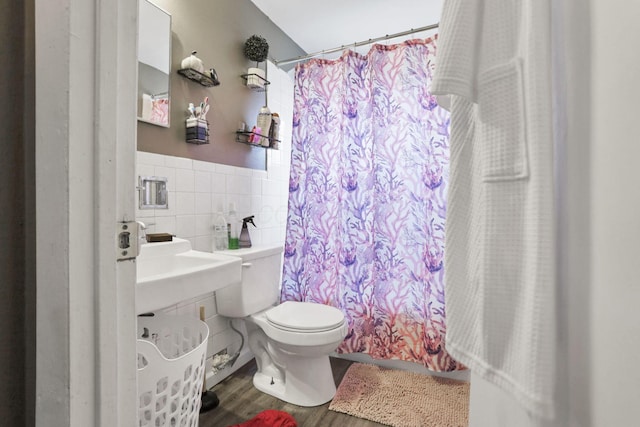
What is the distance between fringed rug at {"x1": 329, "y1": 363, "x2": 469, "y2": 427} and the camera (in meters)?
1.61

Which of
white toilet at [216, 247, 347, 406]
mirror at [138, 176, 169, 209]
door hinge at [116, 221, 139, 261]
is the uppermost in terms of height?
mirror at [138, 176, 169, 209]

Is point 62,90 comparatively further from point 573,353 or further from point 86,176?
point 573,353

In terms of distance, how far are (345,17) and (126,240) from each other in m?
2.35

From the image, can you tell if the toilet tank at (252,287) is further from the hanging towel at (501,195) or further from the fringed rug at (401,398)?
the hanging towel at (501,195)

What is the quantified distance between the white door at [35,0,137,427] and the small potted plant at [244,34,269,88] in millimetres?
1661

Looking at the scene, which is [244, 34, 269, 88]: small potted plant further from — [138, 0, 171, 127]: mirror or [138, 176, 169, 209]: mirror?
[138, 176, 169, 209]: mirror

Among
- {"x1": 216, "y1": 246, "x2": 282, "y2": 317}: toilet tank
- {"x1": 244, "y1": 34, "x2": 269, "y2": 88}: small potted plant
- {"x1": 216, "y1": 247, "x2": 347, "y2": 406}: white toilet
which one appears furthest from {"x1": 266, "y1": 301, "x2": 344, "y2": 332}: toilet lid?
{"x1": 244, "y1": 34, "x2": 269, "y2": 88}: small potted plant

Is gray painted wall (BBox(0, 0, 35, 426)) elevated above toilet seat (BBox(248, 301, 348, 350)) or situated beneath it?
elevated above

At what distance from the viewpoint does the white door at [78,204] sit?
0.50 metres

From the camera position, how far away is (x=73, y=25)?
19.6 inches

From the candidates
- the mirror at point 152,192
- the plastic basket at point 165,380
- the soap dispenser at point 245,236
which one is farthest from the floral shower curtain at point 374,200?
the plastic basket at point 165,380

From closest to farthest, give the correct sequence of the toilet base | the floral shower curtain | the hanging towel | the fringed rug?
the hanging towel, the fringed rug, the toilet base, the floral shower curtain

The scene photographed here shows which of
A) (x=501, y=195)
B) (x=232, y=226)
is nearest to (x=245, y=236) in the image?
(x=232, y=226)

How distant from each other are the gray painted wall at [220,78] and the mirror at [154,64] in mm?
39
